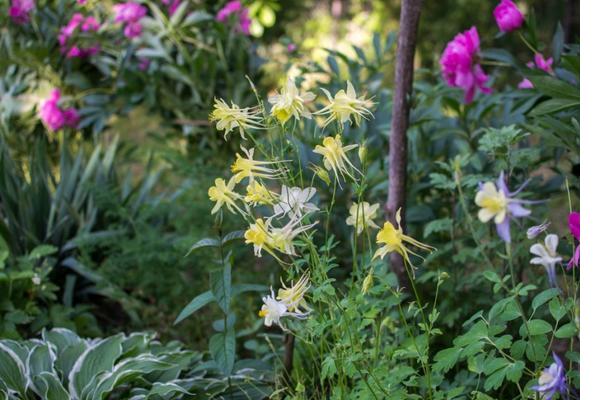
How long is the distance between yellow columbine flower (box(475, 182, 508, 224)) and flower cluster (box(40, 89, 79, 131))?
2.80 metres

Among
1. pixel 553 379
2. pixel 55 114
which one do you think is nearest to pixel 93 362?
pixel 553 379

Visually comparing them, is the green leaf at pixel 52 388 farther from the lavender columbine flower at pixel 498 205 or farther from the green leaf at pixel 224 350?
the lavender columbine flower at pixel 498 205

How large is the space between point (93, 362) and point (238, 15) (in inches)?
82.6

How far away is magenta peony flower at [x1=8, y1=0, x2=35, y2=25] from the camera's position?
3611mm

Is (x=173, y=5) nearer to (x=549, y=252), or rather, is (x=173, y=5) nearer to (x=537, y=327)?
(x=537, y=327)

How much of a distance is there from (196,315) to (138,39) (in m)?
1.44

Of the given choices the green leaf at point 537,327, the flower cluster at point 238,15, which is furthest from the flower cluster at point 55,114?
the green leaf at point 537,327

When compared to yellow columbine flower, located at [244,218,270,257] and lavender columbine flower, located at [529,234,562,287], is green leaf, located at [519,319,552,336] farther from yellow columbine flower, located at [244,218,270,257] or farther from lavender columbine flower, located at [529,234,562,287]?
yellow columbine flower, located at [244,218,270,257]

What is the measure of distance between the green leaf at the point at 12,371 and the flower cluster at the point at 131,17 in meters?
1.93

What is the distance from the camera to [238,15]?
12.3 feet

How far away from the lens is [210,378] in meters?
2.13

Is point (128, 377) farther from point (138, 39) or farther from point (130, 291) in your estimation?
point (138, 39)

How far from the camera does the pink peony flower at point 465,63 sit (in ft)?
7.90

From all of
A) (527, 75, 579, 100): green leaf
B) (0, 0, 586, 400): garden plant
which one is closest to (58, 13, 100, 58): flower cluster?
(0, 0, 586, 400): garden plant
